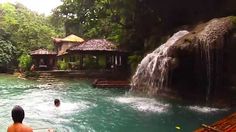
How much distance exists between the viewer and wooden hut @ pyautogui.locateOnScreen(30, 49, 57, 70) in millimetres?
47938

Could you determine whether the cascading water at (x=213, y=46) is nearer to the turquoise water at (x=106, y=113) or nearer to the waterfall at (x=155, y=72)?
the waterfall at (x=155, y=72)

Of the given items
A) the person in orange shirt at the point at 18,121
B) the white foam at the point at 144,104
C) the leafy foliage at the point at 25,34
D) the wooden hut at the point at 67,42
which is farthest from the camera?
the leafy foliage at the point at 25,34

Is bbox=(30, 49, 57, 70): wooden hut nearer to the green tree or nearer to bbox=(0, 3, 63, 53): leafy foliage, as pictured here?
the green tree

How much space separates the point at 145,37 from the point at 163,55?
13.5 m

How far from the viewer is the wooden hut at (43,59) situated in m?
47.9

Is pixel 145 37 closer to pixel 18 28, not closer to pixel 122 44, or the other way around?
pixel 122 44

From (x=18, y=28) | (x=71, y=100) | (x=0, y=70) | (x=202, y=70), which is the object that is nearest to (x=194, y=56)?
(x=202, y=70)

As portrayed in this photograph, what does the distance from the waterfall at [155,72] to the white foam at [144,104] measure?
985mm

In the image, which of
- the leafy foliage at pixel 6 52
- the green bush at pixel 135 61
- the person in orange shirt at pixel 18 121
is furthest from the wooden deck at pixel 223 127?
the leafy foliage at pixel 6 52

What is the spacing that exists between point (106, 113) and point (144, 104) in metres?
3.20

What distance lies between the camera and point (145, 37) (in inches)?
1400

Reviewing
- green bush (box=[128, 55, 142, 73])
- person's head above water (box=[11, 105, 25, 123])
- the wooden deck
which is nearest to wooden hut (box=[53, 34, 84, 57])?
green bush (box=[128, 55, 142, 73])

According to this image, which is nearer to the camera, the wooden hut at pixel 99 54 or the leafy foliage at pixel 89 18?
the wooden hut at pixel 99 54

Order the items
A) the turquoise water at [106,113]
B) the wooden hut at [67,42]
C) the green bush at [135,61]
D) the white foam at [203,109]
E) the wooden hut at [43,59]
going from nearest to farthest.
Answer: the turquoise water at [106,113] → the white foam at [203,109] → the green bush at [135,61] → the wooden hut at [43,59] → the wooden hut at [67,42]
